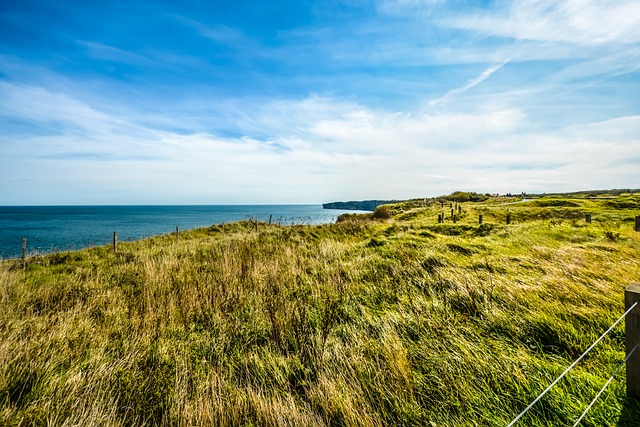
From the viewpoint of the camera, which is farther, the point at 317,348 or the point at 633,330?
the point at 317,348

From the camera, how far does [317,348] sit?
414cm

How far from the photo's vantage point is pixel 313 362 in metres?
3.84

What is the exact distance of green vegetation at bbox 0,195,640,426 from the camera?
9.57 feet

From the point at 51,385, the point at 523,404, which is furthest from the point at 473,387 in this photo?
the point at 51,385

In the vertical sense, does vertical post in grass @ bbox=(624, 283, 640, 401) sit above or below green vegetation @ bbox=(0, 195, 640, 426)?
above

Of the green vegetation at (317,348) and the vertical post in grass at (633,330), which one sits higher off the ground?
the vertical post in grass at (633,330)

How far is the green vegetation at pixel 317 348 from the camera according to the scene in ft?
9.57

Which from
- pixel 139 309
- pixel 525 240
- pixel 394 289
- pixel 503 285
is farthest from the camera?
pixel 525 240

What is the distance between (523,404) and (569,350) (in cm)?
148

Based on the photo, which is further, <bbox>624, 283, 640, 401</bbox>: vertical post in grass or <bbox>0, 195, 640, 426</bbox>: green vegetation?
<bbox>0, 195, 640, 426</bbox>: green vegetation

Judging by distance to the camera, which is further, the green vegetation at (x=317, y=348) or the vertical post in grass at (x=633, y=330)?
the green vegetation at (x=317, y=348)

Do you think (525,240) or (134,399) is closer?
(134,399)

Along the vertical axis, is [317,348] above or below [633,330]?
below

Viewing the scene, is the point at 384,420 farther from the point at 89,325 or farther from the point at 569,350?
the point at 89,325
